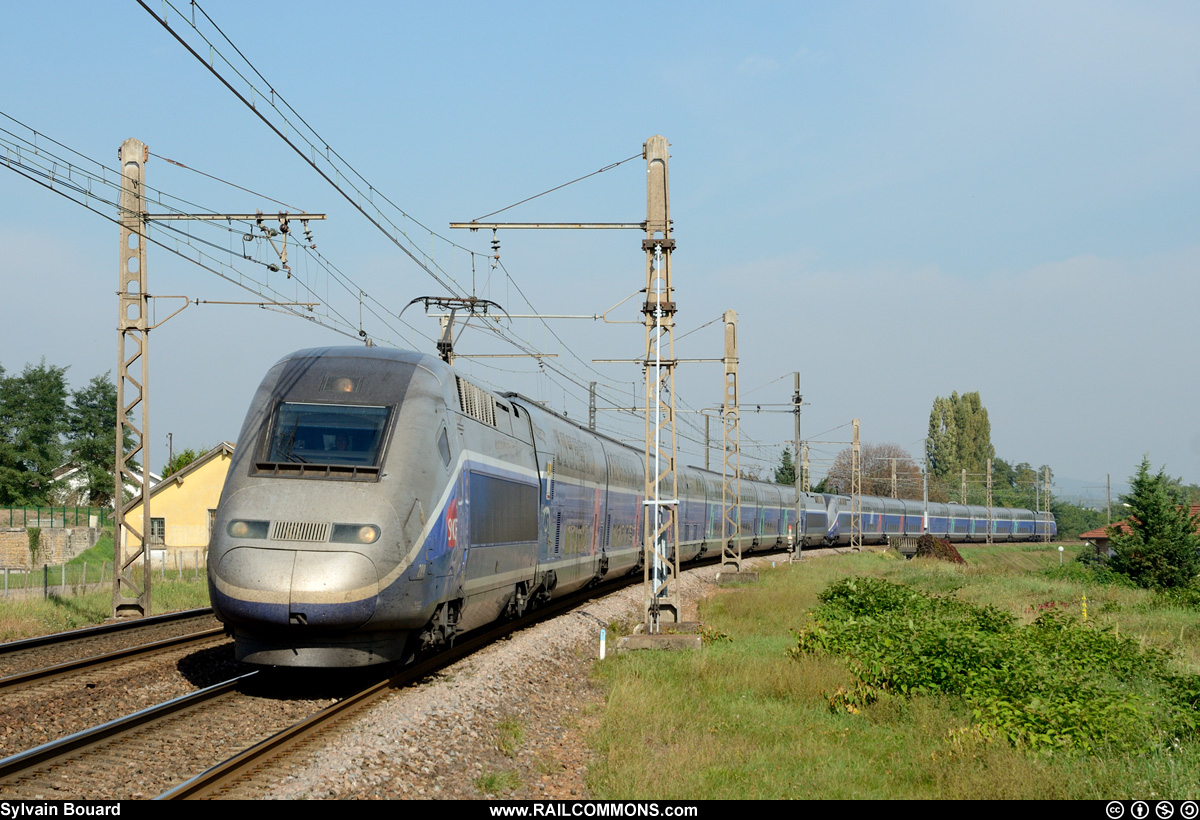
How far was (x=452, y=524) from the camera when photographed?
512 inches

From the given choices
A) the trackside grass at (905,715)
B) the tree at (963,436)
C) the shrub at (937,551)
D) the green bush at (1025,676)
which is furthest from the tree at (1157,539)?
the tree at (963,436)

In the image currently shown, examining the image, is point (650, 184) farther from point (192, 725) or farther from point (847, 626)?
point (192, 725)

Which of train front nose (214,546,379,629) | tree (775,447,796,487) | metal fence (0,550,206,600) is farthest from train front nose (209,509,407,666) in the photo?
tree (775,447,796,487)

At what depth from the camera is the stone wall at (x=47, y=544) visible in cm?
4847

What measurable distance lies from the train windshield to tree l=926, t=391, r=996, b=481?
131 meters

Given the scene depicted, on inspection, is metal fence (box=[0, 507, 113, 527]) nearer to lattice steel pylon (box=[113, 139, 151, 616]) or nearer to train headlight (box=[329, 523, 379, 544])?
lattice steel pylon (box=[113, 139, 151, 616])

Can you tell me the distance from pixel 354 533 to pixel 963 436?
440 feet

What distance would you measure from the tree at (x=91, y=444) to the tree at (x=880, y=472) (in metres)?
80.1

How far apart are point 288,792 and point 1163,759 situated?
7652 mm

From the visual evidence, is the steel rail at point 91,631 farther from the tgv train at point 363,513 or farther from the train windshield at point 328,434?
the train windshield at point 328,434

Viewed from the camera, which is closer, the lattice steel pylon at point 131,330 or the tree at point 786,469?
the lattice steel pylon at point 131,330

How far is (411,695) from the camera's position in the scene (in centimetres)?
1189

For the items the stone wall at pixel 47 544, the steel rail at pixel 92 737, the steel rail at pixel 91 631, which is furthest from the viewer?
the stone wall at pixel 47 544

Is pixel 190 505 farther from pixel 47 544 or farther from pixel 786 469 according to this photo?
pixel 786 469
